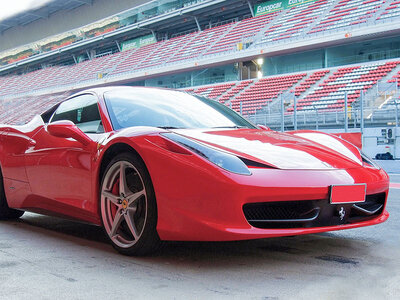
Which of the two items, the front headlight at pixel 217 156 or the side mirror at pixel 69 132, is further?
the side mirror at pixel 69 132

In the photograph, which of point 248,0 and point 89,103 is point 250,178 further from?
point 248,0

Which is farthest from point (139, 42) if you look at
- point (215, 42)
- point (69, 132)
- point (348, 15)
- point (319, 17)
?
point (69, 132)

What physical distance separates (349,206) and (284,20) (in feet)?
86.4

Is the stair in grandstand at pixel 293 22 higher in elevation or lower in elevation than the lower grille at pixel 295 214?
higher

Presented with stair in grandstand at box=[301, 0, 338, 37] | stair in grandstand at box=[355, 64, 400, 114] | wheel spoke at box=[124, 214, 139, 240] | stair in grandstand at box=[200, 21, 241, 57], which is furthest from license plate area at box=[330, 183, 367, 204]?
stair in grandstand at box=[200, 21, 241, 57]

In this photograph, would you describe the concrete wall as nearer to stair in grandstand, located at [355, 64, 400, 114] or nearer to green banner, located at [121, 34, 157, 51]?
green banner, located at [121, 34, 157, 51]

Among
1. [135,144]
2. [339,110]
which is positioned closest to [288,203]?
[135,144]

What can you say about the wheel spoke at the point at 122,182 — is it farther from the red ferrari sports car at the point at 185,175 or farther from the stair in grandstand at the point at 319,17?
the stair in grandstand at the point at 319,17

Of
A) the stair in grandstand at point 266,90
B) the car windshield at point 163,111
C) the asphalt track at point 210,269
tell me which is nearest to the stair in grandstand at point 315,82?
the stair in grandstand at point 266,90

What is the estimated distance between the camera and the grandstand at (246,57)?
1750cm

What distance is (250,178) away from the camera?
7.61 ft

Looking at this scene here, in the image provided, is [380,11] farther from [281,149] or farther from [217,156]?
[217,156]

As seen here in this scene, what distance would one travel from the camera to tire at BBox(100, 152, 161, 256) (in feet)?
8.38

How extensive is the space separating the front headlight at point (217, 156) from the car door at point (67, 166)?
2.40 feet
